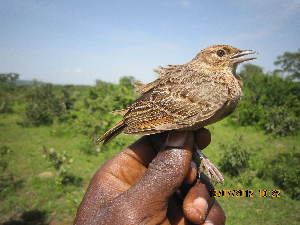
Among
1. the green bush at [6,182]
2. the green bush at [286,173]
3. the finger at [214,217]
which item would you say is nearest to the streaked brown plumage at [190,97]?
the finger at [214,217]

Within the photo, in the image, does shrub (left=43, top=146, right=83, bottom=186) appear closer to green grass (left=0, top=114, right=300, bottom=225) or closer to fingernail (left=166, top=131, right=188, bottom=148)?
green grass (left=0, top=114, right=300, bottom=225)

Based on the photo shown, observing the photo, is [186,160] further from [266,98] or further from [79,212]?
[266,98]

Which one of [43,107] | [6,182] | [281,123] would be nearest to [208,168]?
[6,182]

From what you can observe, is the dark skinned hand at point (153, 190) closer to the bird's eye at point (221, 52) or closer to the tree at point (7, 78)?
the bird's eye at point (221, 52)

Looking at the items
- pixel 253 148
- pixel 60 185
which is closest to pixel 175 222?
pixel 60 185
